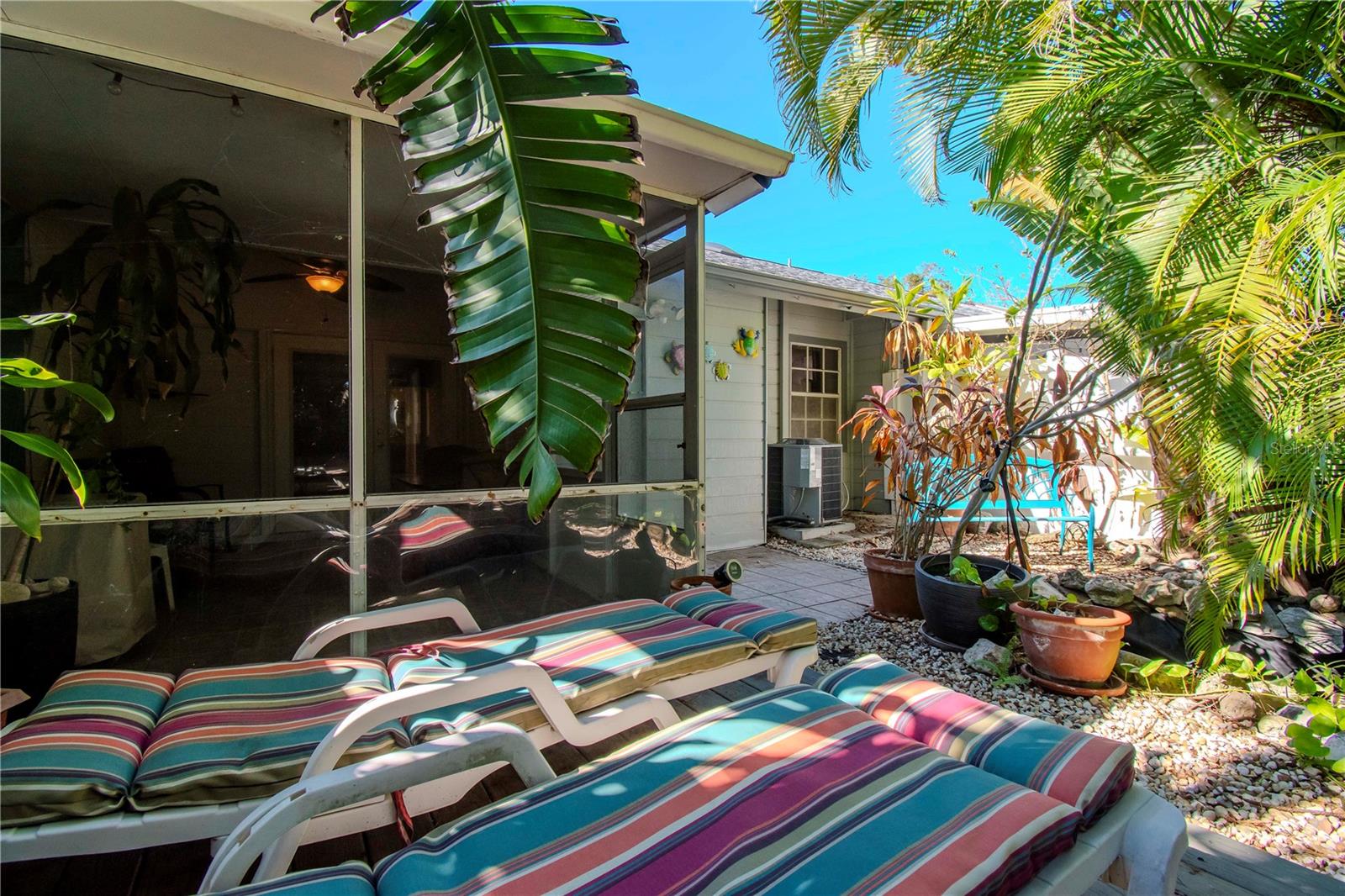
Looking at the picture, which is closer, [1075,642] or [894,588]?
[1075,642]

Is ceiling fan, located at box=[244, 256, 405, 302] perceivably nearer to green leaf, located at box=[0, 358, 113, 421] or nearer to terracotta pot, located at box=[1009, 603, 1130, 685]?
green leaf, located at box=[0, 358, 113, 421]

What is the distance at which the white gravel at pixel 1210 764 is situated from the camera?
6.19 ft

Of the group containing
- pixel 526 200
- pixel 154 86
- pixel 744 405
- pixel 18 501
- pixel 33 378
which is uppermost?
pixel 154 86

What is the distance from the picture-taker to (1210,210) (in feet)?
8.33

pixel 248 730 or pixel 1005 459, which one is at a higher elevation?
pixel 1005 459

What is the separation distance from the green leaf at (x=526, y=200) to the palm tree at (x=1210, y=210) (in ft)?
8.60

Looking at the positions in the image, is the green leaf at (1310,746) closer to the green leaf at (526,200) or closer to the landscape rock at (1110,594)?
the landscape rock at (1110,594)

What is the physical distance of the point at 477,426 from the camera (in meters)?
4.14

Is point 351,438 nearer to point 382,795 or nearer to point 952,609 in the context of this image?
Result: point 382,795

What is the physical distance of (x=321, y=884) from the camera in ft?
3.25

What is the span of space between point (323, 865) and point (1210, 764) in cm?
322

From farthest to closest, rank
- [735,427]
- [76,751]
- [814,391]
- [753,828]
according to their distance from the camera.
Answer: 1. [814,391]
2. [735,427]
3. [76,751]
4. [753,828]

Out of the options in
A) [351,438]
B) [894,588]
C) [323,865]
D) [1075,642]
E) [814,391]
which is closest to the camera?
[323,865]

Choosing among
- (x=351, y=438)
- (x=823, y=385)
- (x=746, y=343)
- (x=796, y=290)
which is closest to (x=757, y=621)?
(x=351, y=438)
